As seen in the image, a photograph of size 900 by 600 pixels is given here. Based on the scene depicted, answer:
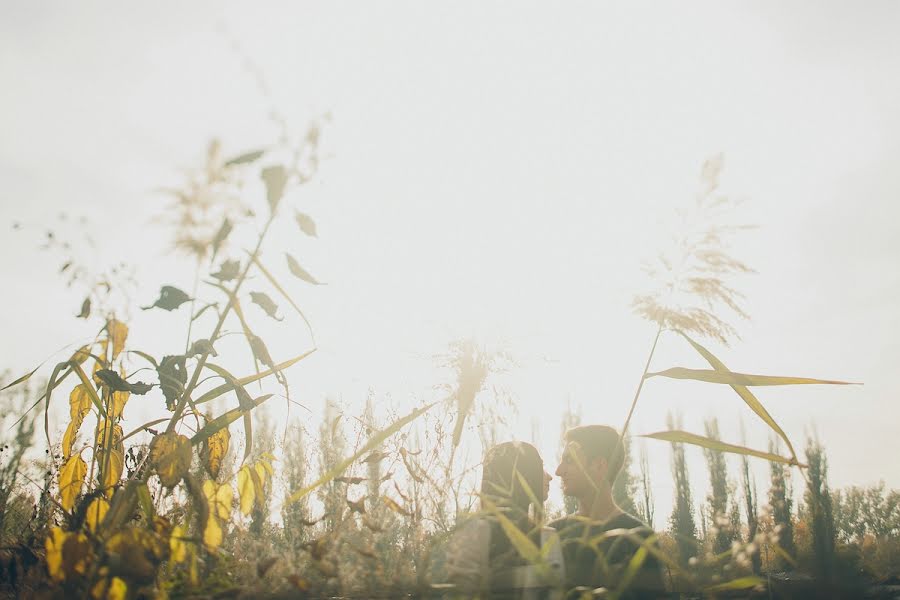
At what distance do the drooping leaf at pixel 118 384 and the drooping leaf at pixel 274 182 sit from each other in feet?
2.13

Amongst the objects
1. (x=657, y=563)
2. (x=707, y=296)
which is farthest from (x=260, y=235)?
(x=707, y=296)

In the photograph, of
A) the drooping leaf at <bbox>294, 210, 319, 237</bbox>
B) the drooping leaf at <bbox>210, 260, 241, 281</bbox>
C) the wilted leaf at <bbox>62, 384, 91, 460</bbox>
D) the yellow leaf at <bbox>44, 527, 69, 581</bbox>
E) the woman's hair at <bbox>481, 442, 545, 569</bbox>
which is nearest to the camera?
the yellow leaf at <bbox>44, 527, 69, 581</bbox>

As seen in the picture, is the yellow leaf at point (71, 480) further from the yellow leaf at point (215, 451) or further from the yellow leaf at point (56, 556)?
the yellow leaf at point (56, 556)

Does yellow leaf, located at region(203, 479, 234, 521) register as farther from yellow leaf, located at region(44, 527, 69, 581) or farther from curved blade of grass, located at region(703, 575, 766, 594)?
curved blade of grass, located at region(703, 575, 766, 594)

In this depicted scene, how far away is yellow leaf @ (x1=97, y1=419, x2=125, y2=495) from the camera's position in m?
1.45

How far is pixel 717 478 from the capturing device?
3384cm

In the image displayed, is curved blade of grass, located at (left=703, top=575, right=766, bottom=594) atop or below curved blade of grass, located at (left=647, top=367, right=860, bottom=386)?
below

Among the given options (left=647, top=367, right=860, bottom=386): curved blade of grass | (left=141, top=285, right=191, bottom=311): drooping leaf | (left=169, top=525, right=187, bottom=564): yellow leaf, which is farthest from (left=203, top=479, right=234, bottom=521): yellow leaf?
(left=647, top=367, right=860, bottom=386): curved blade of grass

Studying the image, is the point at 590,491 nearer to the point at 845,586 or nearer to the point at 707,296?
the point at 707,296

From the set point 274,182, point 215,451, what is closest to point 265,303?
point 274,182

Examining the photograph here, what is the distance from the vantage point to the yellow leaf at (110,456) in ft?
4.74

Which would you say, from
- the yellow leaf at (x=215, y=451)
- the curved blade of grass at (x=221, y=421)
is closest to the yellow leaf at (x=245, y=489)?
the yellow leaf at (x=215, y=451)

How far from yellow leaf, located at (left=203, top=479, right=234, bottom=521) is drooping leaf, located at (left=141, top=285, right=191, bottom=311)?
18.3 inches

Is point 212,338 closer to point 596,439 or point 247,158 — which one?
point 247,158
